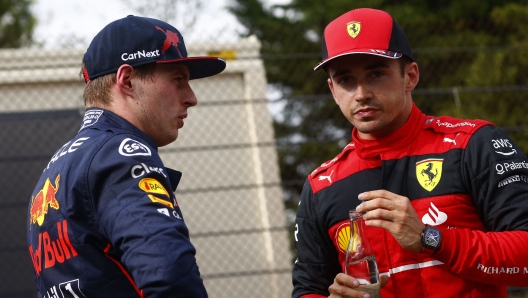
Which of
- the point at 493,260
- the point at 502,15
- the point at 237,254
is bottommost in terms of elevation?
the point at 237,254

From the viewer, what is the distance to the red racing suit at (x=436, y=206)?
7.60ft

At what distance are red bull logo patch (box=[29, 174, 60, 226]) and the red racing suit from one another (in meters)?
1.03

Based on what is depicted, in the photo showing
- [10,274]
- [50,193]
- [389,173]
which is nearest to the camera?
[50,193]

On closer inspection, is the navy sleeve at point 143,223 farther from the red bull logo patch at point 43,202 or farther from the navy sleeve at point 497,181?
the navy sleeve at point 497,181

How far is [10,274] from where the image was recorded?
A: 5766mm

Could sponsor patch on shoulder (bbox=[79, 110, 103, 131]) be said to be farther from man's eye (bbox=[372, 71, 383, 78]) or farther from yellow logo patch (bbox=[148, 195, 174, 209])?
man's eye (bbox=[372, 71, 383, 78])

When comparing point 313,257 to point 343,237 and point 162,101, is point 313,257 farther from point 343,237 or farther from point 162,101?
point 162,101

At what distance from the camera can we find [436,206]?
2.47 metres

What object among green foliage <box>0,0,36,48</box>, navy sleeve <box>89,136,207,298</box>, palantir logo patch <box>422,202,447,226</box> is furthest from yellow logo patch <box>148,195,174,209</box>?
green foliage <box>0,0,36,48</box>

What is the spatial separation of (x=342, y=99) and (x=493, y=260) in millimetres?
827

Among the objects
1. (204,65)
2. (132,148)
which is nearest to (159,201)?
(132,148)

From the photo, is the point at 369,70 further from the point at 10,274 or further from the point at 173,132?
the point at 10,274

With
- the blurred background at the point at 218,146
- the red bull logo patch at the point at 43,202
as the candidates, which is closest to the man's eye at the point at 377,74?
the red bull logo patch at the point at 43,202

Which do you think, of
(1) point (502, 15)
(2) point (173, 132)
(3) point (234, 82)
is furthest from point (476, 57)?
(2) point (173, 132)
